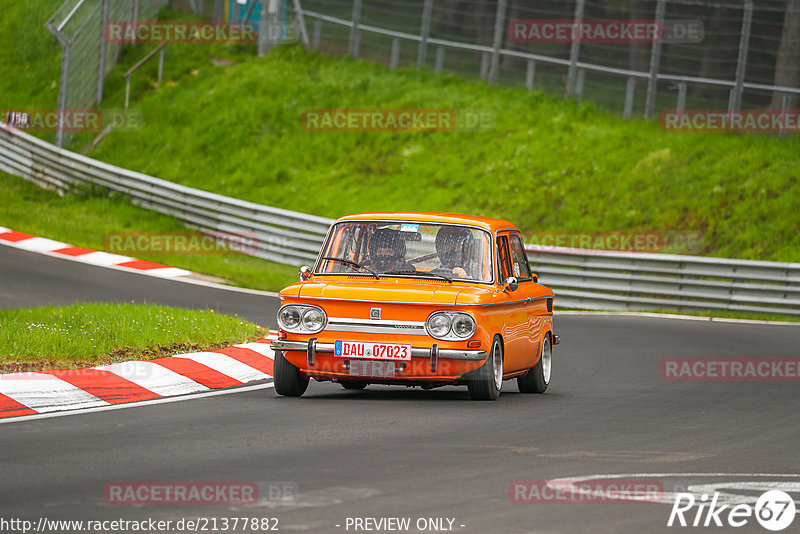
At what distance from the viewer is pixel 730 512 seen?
254 inches

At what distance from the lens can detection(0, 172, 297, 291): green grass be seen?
955 inches

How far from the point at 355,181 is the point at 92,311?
17013 mm

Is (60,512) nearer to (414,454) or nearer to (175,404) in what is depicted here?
(414,454)

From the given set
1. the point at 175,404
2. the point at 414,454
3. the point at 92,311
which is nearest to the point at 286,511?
the point at 414,454

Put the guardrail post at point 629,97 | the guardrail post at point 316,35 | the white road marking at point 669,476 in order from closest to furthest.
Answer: the white road marking at point 669,476, the guardrail post at point 629,97, the guardrail post at point 316,35

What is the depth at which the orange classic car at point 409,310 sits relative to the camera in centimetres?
1044

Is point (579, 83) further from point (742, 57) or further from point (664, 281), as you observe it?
point (664, 281)

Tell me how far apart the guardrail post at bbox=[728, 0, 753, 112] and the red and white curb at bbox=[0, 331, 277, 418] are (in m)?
17.7

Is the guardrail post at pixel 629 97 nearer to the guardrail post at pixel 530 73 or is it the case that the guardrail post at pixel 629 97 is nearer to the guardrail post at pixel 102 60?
the guardrail post at pixel 530 73

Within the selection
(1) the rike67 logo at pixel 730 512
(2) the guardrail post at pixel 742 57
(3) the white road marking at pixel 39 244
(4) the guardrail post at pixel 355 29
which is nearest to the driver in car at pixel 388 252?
(1) the rike67 logo at pixel 730 512

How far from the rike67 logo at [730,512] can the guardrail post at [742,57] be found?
22340 mm

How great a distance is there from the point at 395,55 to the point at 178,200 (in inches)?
366

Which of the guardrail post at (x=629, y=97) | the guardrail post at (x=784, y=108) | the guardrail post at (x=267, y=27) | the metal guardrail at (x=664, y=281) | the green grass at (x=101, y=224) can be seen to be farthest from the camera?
the guardrail post at (x=267, y=27)

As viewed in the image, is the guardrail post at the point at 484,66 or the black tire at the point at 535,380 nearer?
the black tire at the point at 535,380
